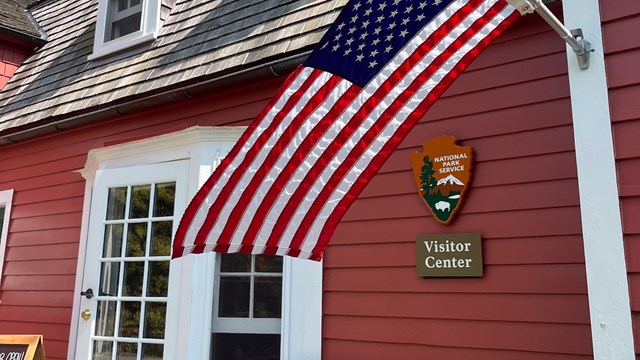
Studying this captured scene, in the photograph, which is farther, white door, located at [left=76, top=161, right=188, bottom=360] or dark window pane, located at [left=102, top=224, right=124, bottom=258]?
dark window pane, located at [left=102, top=224, right=124, bottom=258]

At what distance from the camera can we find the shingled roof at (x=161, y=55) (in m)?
4.32

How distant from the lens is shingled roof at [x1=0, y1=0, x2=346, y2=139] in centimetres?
432

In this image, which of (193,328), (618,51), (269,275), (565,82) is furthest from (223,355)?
(618,51)

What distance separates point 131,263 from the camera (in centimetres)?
452

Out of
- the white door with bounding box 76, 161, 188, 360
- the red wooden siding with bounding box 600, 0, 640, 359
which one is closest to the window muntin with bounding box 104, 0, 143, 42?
the white door with bounding box 76, 161, 188, 360

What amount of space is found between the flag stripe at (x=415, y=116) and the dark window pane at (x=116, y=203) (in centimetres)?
273

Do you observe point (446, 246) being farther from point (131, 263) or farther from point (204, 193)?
point (131, 263)

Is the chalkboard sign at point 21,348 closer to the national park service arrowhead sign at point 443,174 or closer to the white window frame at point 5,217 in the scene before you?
the white window frame at point 5,217

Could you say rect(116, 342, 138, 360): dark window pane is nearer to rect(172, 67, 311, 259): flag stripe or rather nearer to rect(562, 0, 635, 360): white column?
rect(172, 67, 311, 259): flag stripe

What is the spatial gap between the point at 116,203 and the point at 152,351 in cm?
130

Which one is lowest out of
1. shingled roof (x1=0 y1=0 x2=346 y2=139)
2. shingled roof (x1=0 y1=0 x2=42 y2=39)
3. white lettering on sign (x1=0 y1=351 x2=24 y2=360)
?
white lettering on sign (x1=0 y1=351 x2=24 y2=360)

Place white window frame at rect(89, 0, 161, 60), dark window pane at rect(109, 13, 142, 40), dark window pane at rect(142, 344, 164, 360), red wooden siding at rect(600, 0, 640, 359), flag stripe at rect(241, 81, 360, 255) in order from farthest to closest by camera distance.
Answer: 1. dark window pane at rect(109, 13, 142, 40)
2. white window frame at rect(89, 0, 161, 60)
3. dark window pane at rect(142, 344, 164, 360)
4. flag stripe at rect(241, 81, 360, 255)
5. red wooden siding at rect(600, 0, 640, 359)

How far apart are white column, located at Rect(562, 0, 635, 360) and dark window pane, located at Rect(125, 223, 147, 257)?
3264 millimetres

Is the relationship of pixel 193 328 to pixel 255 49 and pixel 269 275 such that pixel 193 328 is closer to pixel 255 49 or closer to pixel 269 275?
pixel 269 275
